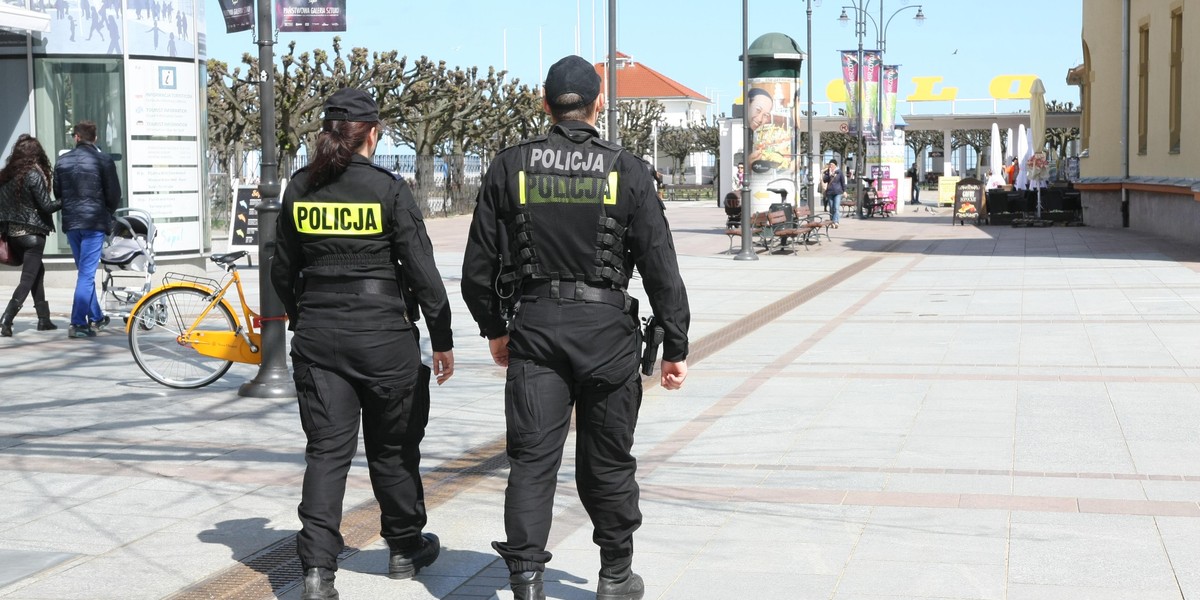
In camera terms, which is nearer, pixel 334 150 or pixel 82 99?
pixel 334 150

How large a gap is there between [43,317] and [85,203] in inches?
47.7

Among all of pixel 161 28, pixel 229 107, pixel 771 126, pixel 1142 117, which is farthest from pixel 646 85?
pixel 161 28

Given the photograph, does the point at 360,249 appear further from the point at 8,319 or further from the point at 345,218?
the point at 8,319

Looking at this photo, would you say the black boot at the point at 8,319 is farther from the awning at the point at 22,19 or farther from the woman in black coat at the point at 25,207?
the awning at the point at 22,19

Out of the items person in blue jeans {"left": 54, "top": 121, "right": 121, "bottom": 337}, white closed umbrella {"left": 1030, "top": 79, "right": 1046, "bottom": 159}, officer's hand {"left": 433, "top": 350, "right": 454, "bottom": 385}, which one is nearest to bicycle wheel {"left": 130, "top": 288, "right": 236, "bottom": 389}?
person in blue jeans {"left": 54, "top": 121, "right": 121, "bottom": 337}

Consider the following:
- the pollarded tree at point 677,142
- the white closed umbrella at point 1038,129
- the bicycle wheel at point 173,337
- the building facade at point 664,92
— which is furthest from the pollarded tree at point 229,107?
the building facade at point 664,92

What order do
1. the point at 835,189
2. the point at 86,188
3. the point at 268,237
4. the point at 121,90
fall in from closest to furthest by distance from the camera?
the point at 268,237 < the point at 86,188 < the point at 121,90 < the point at 835,189

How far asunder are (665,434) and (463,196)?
38.2 m

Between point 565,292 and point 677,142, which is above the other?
point 677,142

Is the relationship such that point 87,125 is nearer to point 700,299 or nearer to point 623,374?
point 700,299

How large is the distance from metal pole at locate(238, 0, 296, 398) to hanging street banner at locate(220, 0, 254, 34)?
7cm

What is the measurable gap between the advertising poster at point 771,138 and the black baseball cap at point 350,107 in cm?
2101

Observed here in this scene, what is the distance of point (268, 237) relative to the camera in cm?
848

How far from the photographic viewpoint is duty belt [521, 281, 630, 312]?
4.21 m
